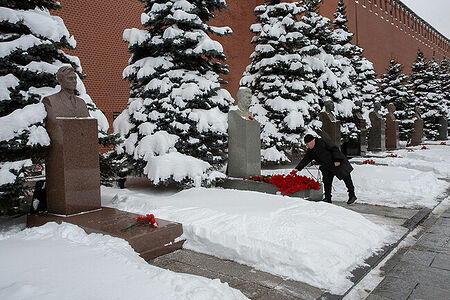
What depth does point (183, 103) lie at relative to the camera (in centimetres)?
763

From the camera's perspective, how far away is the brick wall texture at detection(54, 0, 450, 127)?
47.3 feet

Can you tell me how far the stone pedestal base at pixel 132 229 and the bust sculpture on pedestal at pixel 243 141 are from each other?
140 inches

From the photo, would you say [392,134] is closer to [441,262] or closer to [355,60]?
[355,60]

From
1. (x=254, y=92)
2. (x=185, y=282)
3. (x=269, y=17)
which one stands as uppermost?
(x=269, y=17)

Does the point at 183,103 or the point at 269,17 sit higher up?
the point at 269,17

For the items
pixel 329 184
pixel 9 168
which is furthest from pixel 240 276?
pixel 329 184

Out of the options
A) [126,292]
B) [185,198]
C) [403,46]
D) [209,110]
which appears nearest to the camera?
[126,292]

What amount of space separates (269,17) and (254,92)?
8.94 feet

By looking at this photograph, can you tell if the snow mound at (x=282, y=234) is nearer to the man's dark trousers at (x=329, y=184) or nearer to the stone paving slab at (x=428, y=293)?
the stone paving slab at (x=428, y=293)

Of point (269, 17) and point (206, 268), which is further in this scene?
point (269, 17)

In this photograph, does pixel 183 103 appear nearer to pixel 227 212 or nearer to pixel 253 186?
pixel 253 186

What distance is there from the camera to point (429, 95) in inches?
1090

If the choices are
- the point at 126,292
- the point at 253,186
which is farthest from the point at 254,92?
the point at 126,292

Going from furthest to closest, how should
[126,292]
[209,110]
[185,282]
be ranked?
[209,110], [185,282], [126,292]
